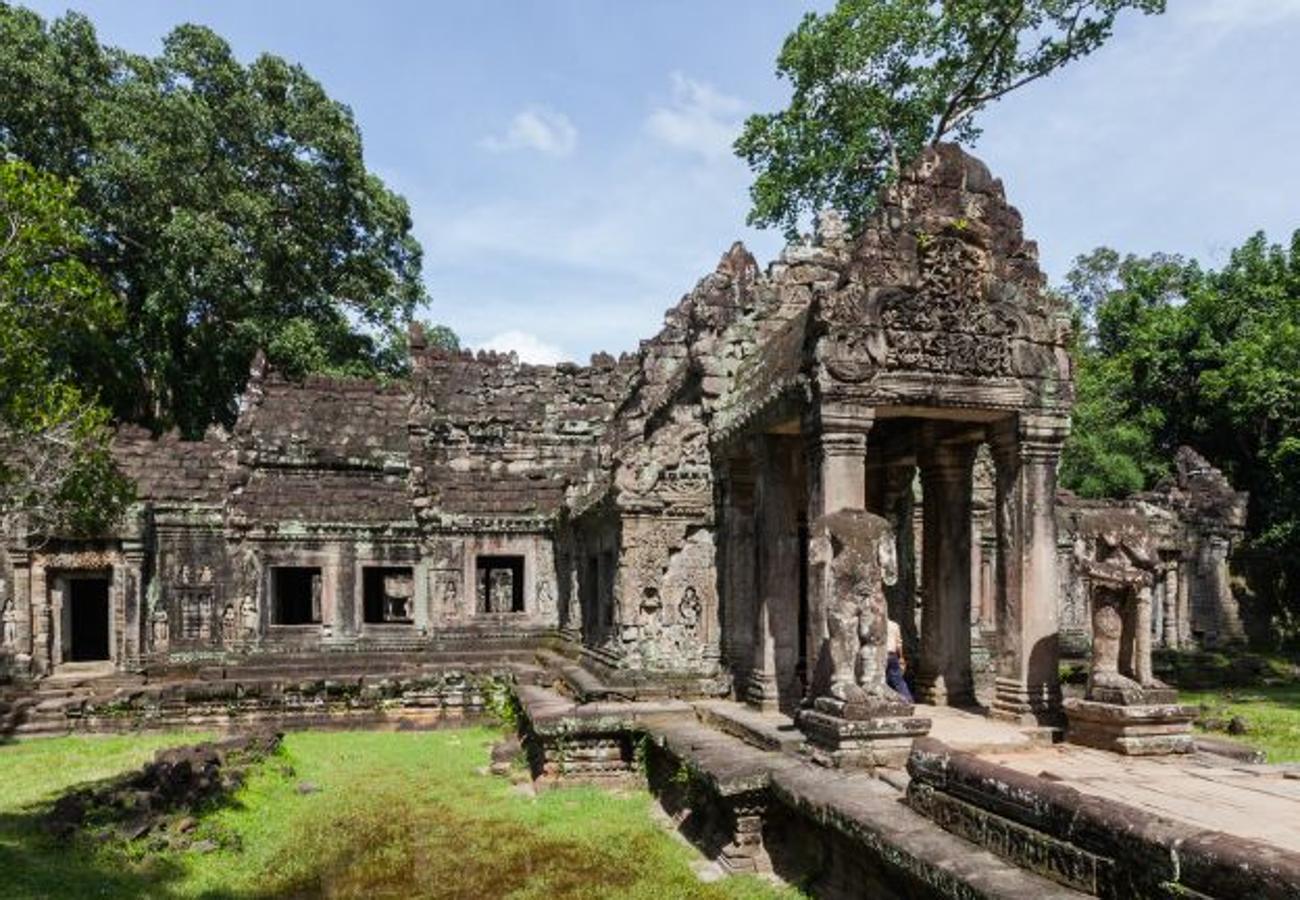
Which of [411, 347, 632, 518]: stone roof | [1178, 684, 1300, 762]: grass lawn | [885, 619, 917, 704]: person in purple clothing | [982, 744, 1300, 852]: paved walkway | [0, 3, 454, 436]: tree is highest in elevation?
[0, 3, 454, 436]: tree

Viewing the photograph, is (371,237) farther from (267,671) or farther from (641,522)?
(641,522)

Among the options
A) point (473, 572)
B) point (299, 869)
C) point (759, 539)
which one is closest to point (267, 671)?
point (473, 572)

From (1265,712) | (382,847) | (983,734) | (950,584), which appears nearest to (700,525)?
(950,584)

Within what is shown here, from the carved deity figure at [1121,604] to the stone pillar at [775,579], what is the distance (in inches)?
119

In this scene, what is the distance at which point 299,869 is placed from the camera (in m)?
7.88

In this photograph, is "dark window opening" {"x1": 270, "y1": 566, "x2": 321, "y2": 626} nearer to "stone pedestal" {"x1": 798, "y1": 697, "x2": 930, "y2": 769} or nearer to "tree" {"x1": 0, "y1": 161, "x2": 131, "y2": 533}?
"tree" {"x1": 0, "y1": 161, "x2": 131, "y2": 533}

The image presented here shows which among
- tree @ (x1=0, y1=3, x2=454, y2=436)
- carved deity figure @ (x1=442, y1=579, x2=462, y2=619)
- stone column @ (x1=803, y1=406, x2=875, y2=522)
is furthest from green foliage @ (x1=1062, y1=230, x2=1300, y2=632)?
tree @ (x1=0, y1=3, x2=454, y2=436)

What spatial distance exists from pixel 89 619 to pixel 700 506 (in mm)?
18948

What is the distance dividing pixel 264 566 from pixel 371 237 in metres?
16.7

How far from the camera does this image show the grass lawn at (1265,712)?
37.9ft

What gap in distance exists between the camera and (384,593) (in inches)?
891

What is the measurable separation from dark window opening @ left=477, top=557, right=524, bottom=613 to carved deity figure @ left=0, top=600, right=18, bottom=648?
8.58 meters

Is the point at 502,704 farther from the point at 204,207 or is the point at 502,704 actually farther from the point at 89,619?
the point at 204,207

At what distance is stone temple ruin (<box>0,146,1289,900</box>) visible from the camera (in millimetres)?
7965
